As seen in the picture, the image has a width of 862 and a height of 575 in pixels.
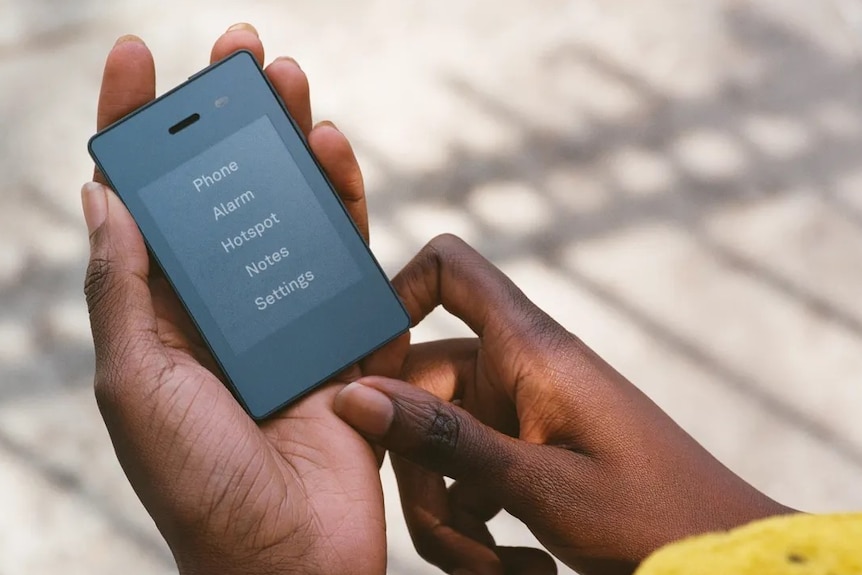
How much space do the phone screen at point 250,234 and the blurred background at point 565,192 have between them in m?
0.37

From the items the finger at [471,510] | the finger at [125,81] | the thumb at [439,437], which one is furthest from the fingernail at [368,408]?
the finger at [125,81]

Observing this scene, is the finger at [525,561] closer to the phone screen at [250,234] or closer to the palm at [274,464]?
the palm at [274,464]

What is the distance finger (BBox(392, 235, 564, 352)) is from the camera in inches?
32.6

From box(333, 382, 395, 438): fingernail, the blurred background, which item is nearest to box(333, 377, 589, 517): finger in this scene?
box(333, 382, 395, 438): fingernail

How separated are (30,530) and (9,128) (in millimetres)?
644

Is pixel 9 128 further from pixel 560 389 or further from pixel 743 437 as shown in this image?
pixel 743 437

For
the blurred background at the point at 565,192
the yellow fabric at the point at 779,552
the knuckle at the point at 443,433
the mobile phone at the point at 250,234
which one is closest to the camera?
the yellow fabric at the point at 779,552

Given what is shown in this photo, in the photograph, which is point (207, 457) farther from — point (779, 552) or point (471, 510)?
point (779, 552)

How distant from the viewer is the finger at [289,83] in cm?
85

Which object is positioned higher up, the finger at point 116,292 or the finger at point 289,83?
the finger at point 289,83

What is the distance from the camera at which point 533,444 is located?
73 cm

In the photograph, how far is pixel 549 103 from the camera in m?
1.26

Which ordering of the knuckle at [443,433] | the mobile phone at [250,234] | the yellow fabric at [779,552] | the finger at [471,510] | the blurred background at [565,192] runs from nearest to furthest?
the yellow fabric at [779,552] < the knuckle at [443,433] < the mobile phone at [250,234] < the finger at [471,510] < the blurred background at [565,192]

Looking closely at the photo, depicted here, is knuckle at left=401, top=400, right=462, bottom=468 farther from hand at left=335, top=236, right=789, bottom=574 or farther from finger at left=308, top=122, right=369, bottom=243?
finger at left=308, top=122, right=369, bottom=243
